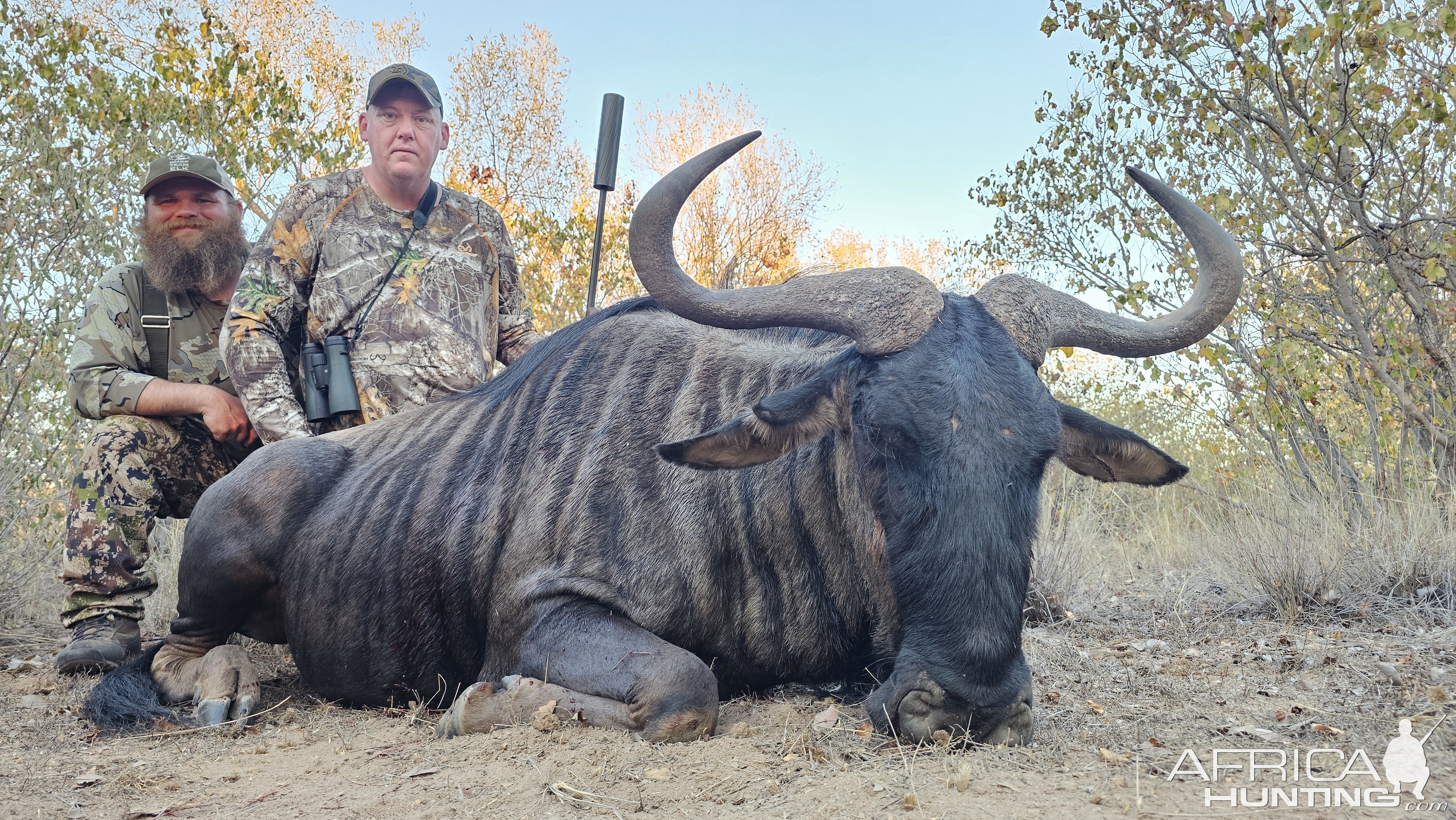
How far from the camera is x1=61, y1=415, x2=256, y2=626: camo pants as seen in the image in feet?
16.6

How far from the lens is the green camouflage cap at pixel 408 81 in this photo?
5.61 m

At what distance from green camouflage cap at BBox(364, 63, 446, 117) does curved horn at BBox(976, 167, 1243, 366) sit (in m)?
3.62

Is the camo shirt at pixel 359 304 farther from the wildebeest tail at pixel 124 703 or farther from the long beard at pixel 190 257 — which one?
the wildebeest tail at pixel 124 703

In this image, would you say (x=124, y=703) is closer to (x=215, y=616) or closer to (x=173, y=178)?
(x=215, y=616)

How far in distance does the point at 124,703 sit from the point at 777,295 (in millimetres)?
2964

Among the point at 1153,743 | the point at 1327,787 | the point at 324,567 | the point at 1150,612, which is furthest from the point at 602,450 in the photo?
the point at 1150,612

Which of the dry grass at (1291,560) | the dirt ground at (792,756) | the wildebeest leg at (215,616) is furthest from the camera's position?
the dry grass at (1291,560)

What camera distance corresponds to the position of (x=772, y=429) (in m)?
3.17

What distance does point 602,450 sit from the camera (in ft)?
12.2

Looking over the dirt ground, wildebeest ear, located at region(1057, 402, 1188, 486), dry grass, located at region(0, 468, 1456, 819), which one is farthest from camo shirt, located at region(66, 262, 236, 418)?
wildebeest ear, located at region(1057, 402, 1188, 486)

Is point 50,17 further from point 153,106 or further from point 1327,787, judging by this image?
point 1327,787

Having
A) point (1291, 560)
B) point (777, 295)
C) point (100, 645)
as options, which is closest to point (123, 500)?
point (100, 645)

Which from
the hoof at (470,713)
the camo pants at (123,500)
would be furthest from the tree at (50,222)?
the hoof at (470,713)

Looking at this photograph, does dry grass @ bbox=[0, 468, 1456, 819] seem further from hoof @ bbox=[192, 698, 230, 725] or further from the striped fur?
the striped fur
